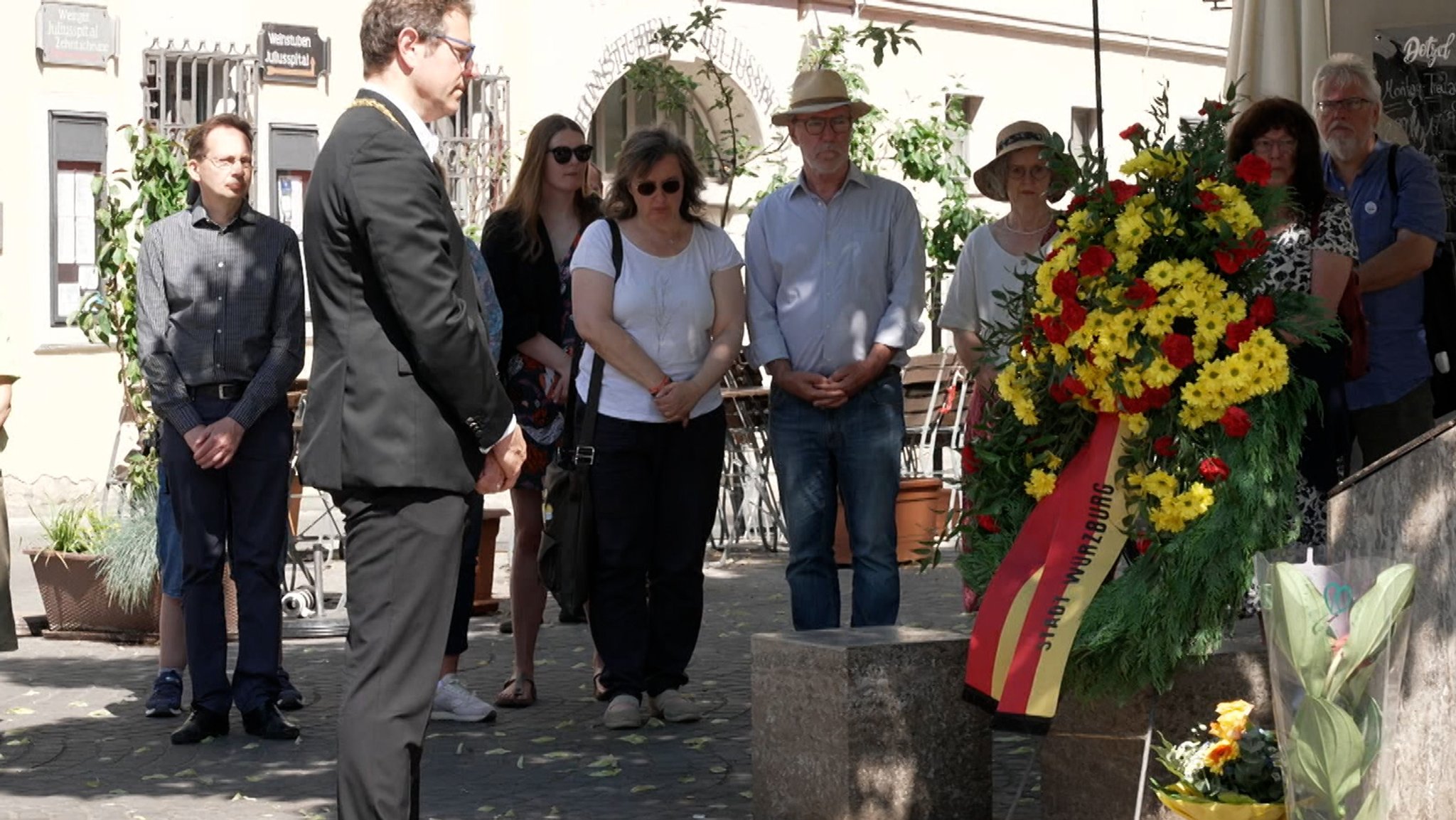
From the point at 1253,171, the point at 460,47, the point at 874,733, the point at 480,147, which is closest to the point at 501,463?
the point at 460,47

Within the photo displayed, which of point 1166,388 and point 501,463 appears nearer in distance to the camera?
point 501,463

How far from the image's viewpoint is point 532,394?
308 inches

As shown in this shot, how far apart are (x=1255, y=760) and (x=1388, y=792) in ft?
1.40

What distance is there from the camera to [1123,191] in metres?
5.51

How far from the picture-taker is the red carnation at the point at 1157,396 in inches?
209

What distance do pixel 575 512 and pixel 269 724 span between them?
4.10 ft

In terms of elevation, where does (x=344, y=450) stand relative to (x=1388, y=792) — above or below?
above

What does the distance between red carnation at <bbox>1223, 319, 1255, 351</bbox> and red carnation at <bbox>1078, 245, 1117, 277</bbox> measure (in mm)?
337

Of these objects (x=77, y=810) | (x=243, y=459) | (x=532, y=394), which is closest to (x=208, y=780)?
(x=77, y=810)

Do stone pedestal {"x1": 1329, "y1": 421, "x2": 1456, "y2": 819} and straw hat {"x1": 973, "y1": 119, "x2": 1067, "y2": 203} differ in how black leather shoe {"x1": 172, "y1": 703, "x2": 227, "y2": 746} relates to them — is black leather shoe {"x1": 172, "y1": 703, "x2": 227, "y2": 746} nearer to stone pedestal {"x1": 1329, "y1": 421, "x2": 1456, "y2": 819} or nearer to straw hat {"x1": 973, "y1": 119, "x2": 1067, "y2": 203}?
straw hat {"x1": 973, "y1": 119, "x2": 1067, "y2": 203}

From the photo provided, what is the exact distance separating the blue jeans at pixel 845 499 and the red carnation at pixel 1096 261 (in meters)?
1.87

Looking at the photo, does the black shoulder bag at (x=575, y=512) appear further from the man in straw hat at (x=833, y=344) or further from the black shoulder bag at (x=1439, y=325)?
the black shoulder bag at (x=1439, y=325)

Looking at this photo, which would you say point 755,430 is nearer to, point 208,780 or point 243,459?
point 243,459

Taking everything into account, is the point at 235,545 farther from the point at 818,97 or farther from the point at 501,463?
the point at 501,463
